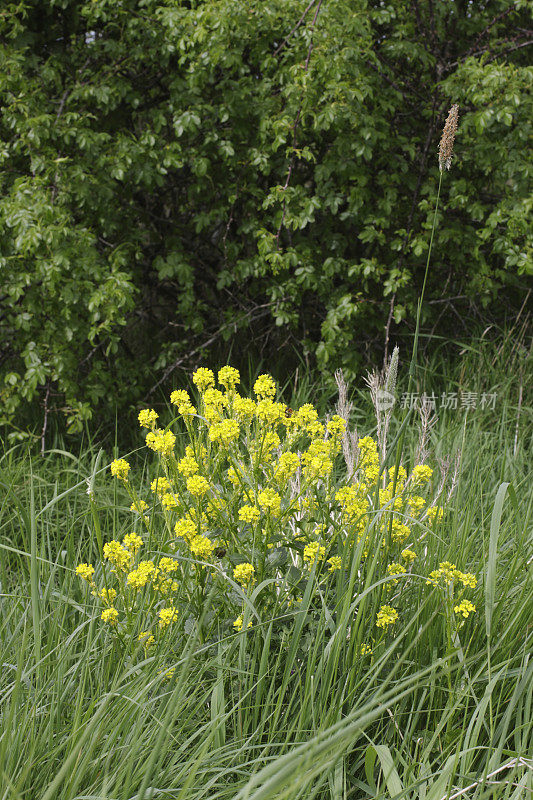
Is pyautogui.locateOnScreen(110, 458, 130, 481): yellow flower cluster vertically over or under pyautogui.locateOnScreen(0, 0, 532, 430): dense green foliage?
under

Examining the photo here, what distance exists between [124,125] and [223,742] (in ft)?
11.1

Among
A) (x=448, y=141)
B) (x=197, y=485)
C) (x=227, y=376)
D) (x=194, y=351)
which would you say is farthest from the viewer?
(x=194, y=351)

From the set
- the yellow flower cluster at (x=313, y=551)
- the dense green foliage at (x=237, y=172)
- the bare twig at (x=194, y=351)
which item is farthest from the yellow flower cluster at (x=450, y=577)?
the bare twig at (x=194, y=351)

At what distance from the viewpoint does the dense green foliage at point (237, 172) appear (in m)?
3.43

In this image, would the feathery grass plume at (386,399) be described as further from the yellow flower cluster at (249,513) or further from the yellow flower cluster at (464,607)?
the yellow flower cluster at (464,607)

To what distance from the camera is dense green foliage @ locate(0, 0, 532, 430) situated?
343 cm

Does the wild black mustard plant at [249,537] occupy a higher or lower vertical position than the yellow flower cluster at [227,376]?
lower

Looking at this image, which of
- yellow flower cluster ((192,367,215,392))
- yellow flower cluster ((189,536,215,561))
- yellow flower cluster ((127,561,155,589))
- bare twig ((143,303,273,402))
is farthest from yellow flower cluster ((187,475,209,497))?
bare twig ((143,303,273,402))

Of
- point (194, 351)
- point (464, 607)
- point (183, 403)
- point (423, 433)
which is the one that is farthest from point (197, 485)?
point (194, 351)

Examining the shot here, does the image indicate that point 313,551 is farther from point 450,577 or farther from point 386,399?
point 386,399

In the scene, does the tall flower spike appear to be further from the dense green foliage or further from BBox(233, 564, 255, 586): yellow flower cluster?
the dense green foliage

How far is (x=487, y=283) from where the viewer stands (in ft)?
12.8

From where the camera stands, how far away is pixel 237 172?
3.96 meters

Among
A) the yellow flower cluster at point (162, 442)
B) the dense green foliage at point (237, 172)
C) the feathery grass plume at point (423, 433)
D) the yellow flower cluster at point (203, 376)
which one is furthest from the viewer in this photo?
the dense green foliage at point (237, 172)
